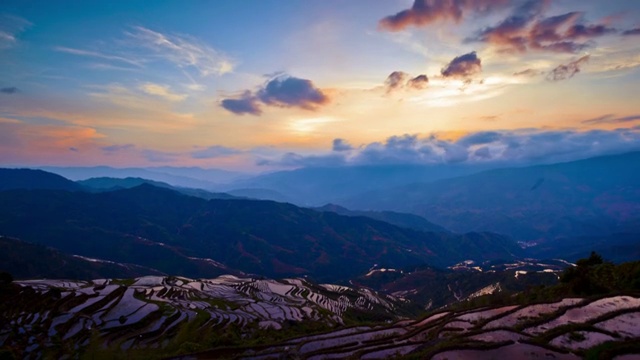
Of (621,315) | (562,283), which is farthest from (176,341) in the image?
(562,283)

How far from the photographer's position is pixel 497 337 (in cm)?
2803

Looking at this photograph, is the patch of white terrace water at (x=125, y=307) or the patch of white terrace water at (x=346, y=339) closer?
the patch of white terrace water at (x=346, y=339)

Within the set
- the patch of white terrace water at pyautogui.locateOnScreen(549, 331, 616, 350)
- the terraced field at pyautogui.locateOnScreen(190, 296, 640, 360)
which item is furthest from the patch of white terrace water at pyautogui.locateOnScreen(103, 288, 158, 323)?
the patch of white terrace water at pyautogui.locateOnScreen(549, 331, 616, 350)

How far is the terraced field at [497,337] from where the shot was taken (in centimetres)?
2408

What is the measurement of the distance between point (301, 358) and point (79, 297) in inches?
2922

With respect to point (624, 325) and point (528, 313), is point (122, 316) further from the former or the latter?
point (624, 325)

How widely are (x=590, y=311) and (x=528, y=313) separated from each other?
5274 mm

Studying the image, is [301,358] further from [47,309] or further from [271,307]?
[271,307]

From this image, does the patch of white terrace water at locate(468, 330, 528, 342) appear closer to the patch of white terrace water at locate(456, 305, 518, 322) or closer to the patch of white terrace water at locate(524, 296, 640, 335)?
the patch of white terrace water at locate(524, 296, 640, 335)

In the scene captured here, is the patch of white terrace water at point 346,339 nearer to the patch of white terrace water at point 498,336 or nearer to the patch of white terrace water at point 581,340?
the patch of white terrace water at point 498,336

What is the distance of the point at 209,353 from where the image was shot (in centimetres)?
4009

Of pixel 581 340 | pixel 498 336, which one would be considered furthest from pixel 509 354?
pixel 581 340

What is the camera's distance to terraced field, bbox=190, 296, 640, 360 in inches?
948

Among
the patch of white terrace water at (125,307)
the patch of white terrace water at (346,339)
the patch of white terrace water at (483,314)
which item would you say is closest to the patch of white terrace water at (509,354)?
the patch of white terrace water at (483,314)
